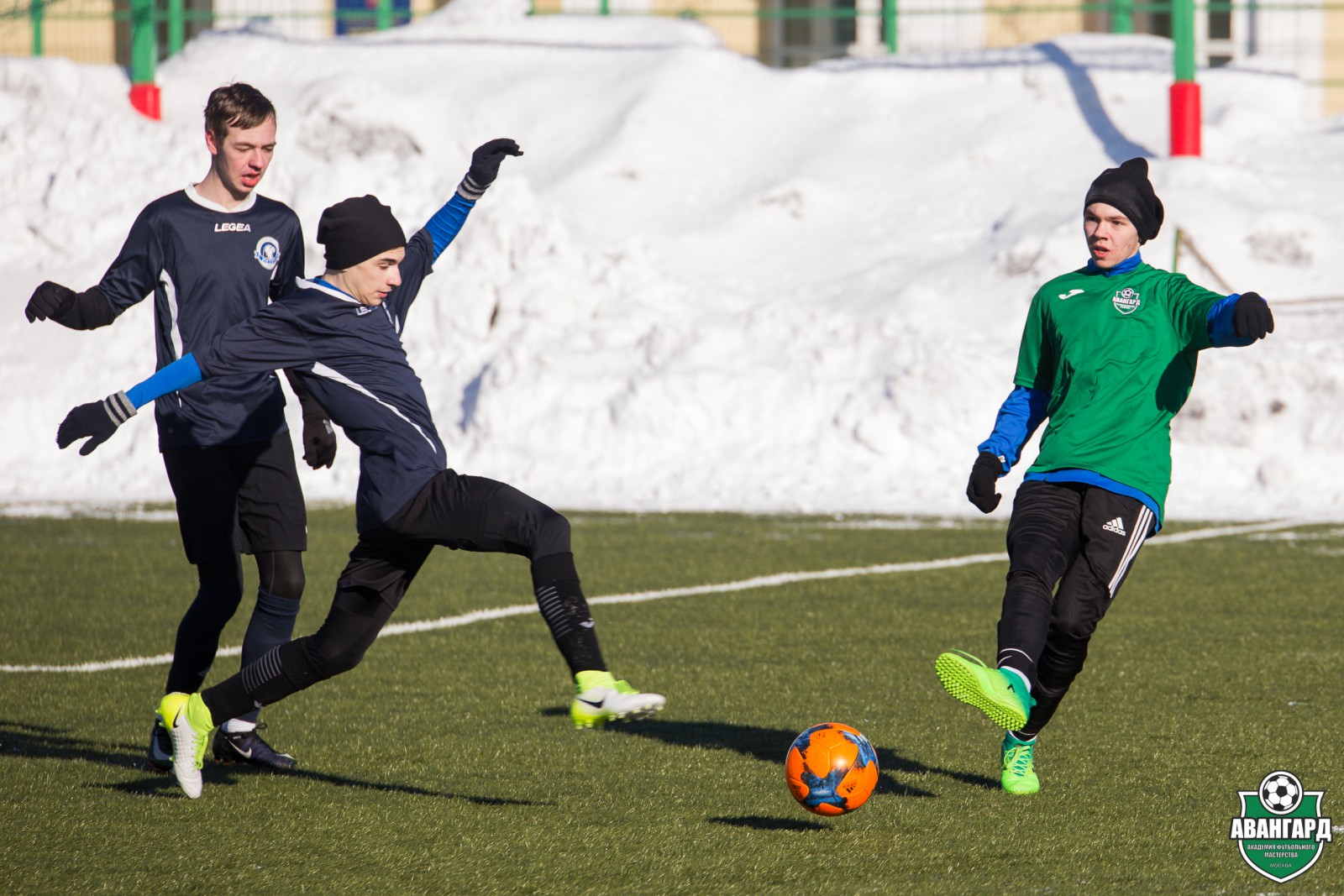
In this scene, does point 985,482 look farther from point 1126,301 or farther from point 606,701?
point 606,701

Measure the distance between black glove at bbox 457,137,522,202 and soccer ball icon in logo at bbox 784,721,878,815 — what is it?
217 cm

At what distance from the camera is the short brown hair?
18.3 ft

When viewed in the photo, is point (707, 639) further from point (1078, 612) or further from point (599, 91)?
point (599, 91)

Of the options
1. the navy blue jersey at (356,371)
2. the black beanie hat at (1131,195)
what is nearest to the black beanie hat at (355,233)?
the navy blue jersey at (356,371)

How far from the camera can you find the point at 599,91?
2466 centimetres

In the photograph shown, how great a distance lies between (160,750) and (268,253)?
1.72m

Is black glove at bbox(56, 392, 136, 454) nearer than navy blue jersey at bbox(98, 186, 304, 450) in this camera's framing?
Yes

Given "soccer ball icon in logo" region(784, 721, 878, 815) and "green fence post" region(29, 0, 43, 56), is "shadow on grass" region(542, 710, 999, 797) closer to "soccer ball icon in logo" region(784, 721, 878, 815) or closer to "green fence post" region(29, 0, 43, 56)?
"soccer ball icon in logo" region(784, 721, 878, 815)

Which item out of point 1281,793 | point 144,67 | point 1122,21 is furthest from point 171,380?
point 1122,21

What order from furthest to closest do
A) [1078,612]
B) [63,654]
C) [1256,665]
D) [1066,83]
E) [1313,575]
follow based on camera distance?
[1066,83] < [1313,575] < [63,654] < [1256,665] < [1078,612]

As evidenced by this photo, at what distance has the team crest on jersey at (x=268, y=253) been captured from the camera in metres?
5.78

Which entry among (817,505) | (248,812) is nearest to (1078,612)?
(248,812)

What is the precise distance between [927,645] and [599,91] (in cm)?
1772

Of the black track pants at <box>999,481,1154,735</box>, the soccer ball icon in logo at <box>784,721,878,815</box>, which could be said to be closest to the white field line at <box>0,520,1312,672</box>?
the soccer ball icon in logo at <box>784,721,878,815</box>
